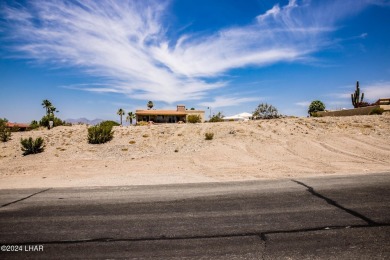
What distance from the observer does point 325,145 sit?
17.1 m

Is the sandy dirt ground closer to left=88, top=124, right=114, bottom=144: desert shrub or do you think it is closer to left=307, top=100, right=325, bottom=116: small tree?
left=88, top=124, right=114, bottom=144: desert shrub

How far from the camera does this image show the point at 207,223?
523 cm

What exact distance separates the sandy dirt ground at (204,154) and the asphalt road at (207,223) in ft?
9.76

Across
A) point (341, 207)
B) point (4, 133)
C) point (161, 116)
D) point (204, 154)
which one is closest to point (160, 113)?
point (161, 116)

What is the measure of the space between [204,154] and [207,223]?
37.7 feet

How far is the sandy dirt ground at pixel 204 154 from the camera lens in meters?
11.7

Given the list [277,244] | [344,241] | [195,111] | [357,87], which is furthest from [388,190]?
[195,111]

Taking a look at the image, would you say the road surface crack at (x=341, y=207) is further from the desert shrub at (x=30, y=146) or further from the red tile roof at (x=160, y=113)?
the red tile roof at (x=160, y=113)

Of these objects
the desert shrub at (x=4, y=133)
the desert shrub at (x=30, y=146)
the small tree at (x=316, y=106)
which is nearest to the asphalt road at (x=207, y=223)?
the desert shrub at (x=30, y=146)

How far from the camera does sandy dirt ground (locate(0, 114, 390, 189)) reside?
1166cm

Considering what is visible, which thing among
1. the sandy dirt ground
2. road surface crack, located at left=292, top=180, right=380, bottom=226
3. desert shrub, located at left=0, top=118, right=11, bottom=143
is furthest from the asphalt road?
desert shrub, located at left=0, top=118, right=11, bottom=143

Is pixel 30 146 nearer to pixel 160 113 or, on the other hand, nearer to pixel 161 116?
pixel 160 113

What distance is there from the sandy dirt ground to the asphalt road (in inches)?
117

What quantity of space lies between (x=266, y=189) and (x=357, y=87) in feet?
148
